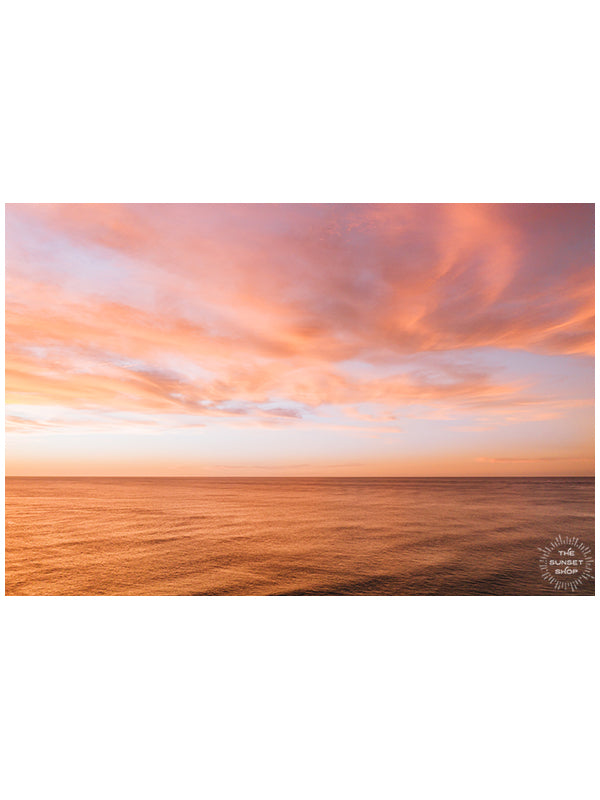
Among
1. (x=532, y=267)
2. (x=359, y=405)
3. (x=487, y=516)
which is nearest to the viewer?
(x=532, y=267)

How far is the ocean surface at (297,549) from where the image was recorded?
9.19ft

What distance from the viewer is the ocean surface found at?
2.80 meters

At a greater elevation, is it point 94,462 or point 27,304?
point 27,304

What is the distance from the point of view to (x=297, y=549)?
341cm

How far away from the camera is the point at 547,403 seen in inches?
122

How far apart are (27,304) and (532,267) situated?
11.8ft
